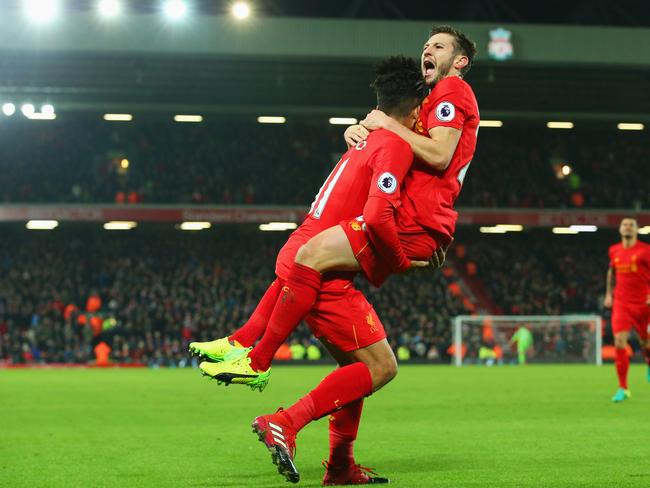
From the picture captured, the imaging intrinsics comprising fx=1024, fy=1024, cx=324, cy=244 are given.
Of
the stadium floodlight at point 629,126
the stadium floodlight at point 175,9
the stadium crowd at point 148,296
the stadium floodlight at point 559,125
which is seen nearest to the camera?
the stadium floodlight at point 175,9

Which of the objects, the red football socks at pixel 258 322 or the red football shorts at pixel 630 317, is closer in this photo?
the red football socks at pixel 258 322

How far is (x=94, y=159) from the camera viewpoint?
3438 cm

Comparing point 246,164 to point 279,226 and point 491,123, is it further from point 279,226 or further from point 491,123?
point 491,123

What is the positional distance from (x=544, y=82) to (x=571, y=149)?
21.2 ft

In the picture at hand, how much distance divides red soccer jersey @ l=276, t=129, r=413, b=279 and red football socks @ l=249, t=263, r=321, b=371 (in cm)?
21

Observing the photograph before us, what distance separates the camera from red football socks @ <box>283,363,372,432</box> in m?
4.88

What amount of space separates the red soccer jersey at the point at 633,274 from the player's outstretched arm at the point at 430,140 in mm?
8862

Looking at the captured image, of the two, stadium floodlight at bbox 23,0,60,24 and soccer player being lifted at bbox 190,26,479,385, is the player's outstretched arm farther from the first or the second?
stadium floodlight at bbox 23,0,60,24

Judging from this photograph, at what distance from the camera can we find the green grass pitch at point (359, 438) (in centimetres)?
561

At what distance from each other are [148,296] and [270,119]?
8.12 metres

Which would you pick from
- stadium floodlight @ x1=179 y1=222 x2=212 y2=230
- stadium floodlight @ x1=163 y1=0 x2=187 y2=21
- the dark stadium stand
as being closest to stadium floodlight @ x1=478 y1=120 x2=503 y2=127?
the dark stadium stand

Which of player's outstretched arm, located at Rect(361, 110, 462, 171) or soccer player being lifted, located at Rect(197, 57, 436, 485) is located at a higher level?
player's outstretched arm, located at Rect(361, 110, 462, 171)

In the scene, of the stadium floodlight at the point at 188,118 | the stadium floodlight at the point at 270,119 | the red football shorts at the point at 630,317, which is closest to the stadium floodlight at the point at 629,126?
the stadium floodlight at the point at 270,119

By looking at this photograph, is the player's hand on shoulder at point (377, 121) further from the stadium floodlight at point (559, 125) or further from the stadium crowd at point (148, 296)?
the stadium floodlight at point (559, 125)
